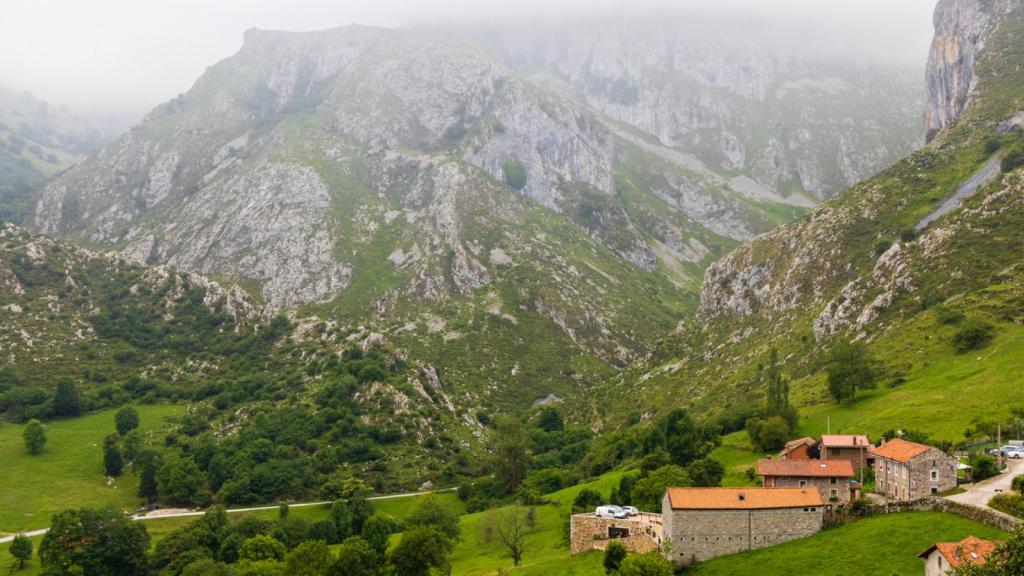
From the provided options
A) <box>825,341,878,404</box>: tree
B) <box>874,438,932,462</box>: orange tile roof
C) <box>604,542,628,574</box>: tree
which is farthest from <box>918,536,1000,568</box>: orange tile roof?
<box>825,341,878,404</box>: tree

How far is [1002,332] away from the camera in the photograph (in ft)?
324

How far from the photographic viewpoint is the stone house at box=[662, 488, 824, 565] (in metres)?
63.9

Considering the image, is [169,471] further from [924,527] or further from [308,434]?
[924,527]

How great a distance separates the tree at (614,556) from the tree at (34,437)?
112338mm

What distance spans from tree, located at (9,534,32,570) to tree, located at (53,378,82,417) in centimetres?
5888

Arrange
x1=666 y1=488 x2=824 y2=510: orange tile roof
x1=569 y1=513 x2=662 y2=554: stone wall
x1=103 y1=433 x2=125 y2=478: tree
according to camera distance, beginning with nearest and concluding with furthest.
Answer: x1=666 y1=488 x2=824 y2=510: orange tile roof, x1=569 y1=513 x2=662 y2=554: stone wall, x1=103 y1=433 x2=125 y2=478: tree

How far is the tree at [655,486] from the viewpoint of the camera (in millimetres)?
77750

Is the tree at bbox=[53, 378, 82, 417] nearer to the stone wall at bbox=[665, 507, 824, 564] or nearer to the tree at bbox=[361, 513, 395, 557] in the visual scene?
the tree at bbox=[361, 513, 395, 557]

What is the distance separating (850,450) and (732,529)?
21.2 metres

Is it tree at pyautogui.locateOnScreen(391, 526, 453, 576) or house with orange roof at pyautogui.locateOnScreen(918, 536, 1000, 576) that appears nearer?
house with orange roof at pyautogui.locateOnScreen(918, 536, 1000, 576)

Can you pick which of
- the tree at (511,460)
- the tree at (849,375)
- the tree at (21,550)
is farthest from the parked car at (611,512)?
the tree at (21,550)

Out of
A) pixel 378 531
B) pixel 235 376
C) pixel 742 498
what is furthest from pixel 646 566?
pixel 235 376

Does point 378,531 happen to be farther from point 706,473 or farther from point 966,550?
point 966,550

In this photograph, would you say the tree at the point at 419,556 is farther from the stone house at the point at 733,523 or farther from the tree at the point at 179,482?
the tree at the point at 179,482
